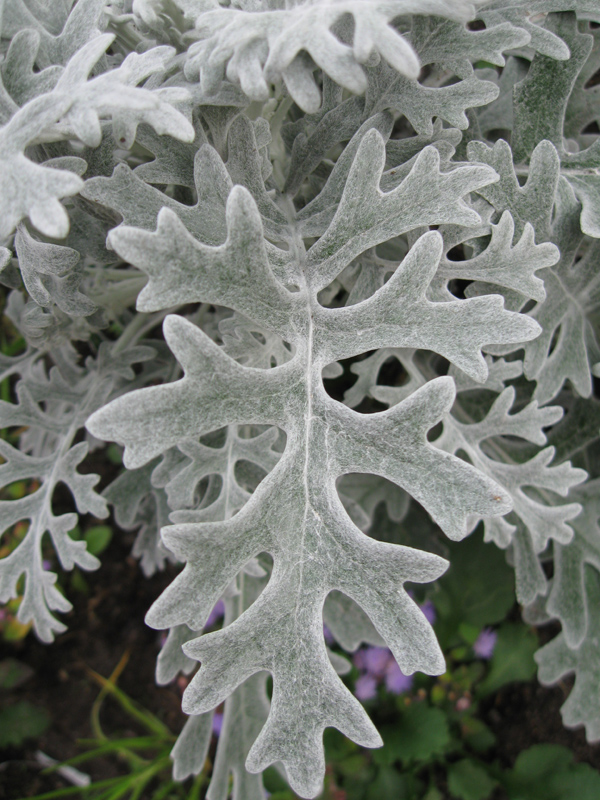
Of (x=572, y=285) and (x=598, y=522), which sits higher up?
(x=572, y=285)

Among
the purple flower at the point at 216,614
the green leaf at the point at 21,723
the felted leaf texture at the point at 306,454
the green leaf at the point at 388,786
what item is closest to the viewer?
the felted leaf texture at the point at 306,454

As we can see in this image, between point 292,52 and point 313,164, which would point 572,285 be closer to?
point 313,164

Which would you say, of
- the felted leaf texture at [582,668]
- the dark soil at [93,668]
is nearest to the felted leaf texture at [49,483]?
the dark soil at [93,668]

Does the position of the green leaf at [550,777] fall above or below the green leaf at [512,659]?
below

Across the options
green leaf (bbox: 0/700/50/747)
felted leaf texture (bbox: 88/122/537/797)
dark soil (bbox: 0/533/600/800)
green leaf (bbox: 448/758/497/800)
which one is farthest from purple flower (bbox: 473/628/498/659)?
green leaf (bbox: 0/700/50/747)

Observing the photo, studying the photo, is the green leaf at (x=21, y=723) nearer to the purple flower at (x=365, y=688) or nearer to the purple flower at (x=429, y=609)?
the purple flower at (x=365, y=688)

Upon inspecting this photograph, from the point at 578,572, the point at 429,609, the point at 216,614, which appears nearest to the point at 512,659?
the point at 429,609

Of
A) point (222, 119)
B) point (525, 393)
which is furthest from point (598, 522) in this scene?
point (222, 119)
